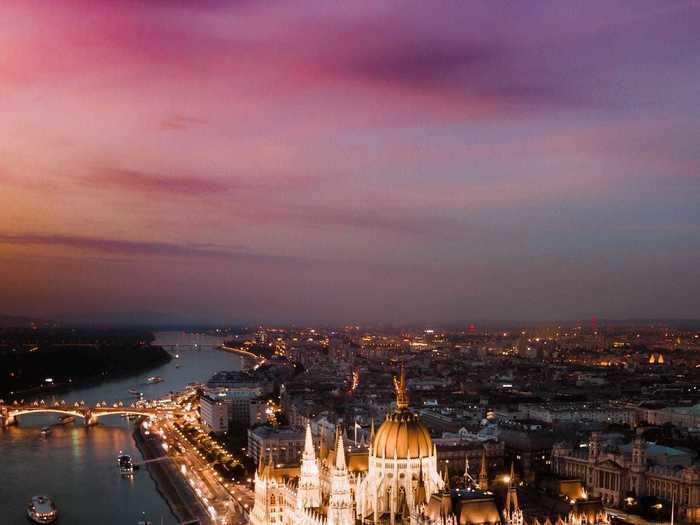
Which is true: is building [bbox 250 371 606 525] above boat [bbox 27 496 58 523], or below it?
above

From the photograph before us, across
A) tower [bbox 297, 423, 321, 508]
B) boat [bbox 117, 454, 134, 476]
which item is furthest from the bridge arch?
tower [bbox 297, 423, 321, 508]

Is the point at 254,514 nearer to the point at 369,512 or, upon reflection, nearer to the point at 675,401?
the point at 369,512

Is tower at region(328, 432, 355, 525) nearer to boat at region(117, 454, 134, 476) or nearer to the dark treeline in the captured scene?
boat at region(117, 454, 134, 476)

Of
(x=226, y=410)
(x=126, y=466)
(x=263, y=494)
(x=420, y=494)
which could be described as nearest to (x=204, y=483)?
(x=126, y=466)

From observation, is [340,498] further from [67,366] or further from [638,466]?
[67,366]

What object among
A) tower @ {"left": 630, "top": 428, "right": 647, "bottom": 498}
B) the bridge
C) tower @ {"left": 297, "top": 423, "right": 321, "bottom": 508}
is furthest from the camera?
the bridge
